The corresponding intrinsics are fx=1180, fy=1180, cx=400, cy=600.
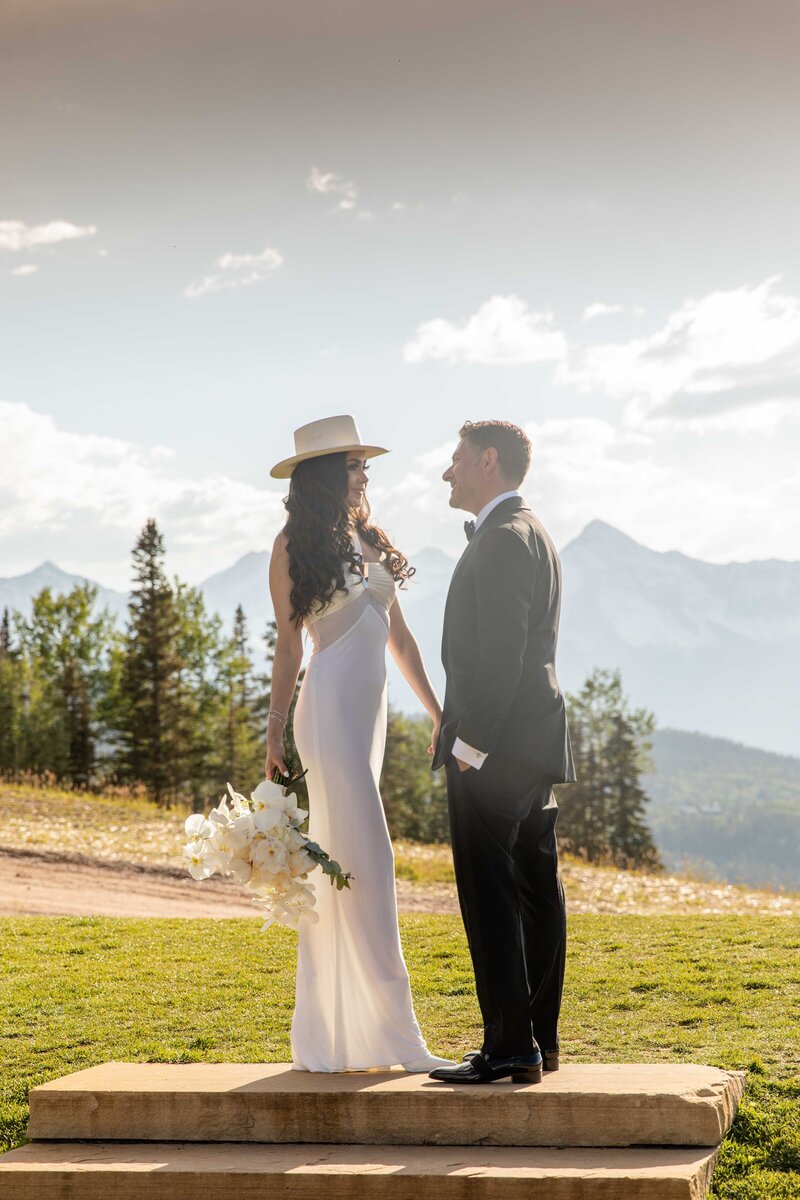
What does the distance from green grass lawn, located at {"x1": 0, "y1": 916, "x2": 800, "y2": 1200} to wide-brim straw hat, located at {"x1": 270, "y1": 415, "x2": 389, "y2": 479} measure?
3503 mm

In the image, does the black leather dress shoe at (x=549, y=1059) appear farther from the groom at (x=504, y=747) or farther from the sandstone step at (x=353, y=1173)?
the sandstone step at (x=353, y=1173)

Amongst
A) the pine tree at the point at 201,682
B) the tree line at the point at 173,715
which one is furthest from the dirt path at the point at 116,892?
the pine tree at the point at 201,682

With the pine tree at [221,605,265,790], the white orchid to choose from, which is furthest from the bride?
the pine tree at [221,605,265,790]

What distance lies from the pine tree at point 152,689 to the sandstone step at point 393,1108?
4494 cm

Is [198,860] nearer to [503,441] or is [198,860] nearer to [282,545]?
[282,545]

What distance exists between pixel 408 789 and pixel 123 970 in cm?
5234

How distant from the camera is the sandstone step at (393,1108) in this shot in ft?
15.2

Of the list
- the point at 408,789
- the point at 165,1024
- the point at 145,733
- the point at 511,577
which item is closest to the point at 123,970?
the point at 165,1024

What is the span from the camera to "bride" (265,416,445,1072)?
5.24 meters

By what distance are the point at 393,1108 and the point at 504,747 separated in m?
1.52

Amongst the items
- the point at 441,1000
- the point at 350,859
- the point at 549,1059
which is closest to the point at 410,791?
the point at 441,1000

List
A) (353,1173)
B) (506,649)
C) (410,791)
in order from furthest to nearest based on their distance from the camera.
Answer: (410,791) → (506,649) → (353,1173)

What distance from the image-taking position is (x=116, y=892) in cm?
1409

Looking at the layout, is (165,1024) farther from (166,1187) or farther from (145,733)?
(145,733)
